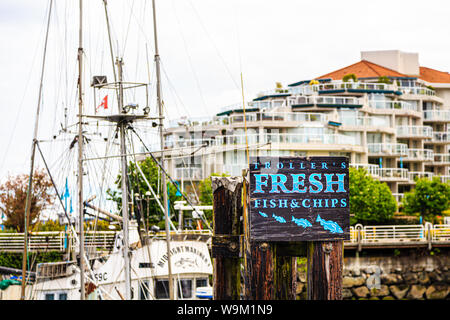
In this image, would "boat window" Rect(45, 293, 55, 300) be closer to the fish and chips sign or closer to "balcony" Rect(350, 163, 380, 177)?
the fish and chips sign

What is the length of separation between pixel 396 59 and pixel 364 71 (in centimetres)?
715

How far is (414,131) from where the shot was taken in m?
86.3

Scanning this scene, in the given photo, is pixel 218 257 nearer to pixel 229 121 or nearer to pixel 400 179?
pixel 229 121

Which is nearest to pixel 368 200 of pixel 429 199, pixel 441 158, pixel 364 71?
pixel 429 199

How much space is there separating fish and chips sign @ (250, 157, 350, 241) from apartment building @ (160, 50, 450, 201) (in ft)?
158

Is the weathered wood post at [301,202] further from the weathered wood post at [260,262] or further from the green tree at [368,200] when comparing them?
the green tree at [368,200]

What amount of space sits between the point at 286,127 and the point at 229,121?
5.14m

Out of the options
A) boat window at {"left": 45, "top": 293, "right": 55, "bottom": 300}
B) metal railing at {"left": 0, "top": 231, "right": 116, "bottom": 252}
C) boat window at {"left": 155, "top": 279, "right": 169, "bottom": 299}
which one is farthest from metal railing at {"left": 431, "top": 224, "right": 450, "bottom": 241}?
boat window at {"left": 45, "top": 293, "right": 55, "bottom": 300}

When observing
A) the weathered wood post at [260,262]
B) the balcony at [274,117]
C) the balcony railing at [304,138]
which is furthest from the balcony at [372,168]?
the weathered wood post at [260,262]

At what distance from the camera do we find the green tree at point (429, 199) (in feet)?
208

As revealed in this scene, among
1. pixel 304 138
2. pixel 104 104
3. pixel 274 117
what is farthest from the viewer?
pixel 274 117

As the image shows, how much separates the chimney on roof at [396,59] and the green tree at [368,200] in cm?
3895

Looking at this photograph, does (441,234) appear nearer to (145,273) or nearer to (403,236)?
(403,236)

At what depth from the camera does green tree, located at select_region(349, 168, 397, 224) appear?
6012 cm
